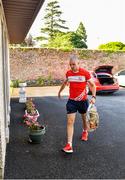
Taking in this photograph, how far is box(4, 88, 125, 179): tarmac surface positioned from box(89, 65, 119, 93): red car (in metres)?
6.03

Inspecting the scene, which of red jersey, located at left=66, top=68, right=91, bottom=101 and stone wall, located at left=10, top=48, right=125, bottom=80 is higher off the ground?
stone wall, located at left=10, top=48, right=125, bottom=80

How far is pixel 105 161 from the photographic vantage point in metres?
6.20

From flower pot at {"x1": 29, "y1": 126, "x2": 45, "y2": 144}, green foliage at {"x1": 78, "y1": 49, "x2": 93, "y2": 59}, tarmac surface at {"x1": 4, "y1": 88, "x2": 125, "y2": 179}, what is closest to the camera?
tarmac surface at {"x1": 4, "y1": 88, "x2": 125, "y2": 179}

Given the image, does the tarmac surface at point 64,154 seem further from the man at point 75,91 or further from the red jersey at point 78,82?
the red jersey at point 78,82

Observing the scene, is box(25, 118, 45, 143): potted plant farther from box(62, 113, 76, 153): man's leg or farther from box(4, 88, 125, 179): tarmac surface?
box(62, 113, 76, 153): man's leg

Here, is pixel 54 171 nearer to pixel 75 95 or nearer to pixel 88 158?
pixel 88 158

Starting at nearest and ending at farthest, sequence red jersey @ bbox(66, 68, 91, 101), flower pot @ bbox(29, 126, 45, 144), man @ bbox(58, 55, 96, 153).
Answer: man @ bbox(58, 55, 96, 153)
red jersey @ bbox(66, 68, 91, 101)
flower pot @ bbox(29, 126, 45, 144)

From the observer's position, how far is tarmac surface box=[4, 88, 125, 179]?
562 centimetres

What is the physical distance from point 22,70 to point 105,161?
1662cm

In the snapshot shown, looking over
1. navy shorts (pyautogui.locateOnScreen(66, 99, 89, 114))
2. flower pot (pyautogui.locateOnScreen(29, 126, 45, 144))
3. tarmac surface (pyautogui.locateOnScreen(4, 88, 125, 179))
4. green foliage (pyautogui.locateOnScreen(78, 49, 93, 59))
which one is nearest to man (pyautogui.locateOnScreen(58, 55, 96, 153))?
navy shorts (pyautogui.locateOnScreen(66, 99, 89, 114))

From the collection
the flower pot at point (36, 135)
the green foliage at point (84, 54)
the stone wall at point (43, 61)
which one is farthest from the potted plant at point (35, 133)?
the green foliage at point (84, 54)

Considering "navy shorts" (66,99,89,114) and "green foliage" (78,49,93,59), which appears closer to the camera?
"navy shorts" (66,99,89,114)

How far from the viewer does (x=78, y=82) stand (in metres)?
6.86

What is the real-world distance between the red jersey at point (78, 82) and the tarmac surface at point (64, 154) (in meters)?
1.09
